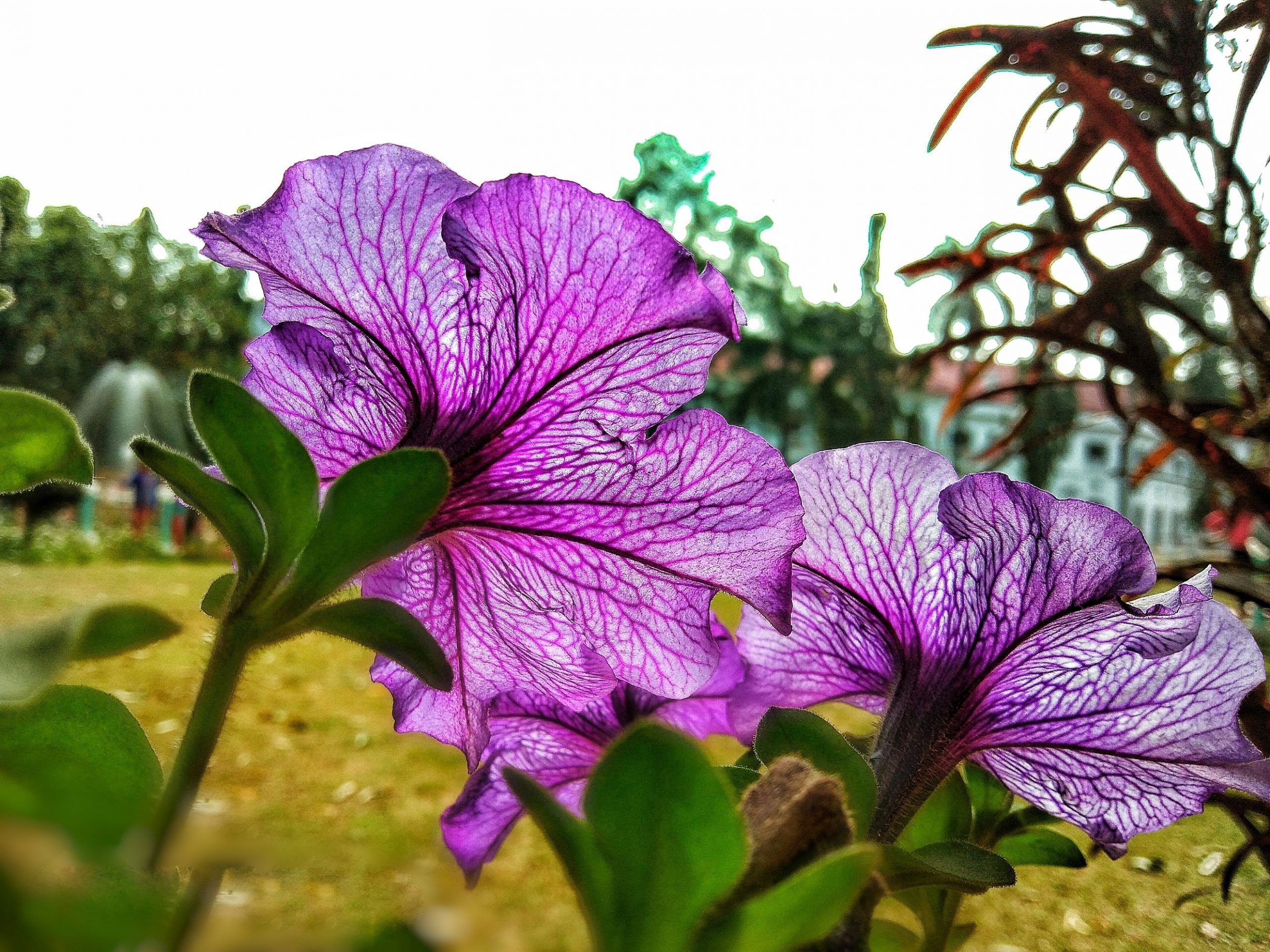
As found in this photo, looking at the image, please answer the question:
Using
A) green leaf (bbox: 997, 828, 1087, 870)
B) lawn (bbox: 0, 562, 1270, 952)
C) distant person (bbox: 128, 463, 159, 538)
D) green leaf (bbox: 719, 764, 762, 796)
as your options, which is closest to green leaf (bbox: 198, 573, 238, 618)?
lawn (bbox: 0, 562, 1270, 952)

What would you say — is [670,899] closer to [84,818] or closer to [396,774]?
[84,818]

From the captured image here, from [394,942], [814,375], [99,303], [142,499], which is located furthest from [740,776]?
[814,375]

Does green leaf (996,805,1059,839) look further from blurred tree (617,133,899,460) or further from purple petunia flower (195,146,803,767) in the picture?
blurred tree (617,133,899,460)

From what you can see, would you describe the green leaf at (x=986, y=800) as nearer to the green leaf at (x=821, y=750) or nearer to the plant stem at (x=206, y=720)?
the green leaf at (x=821, y=750)

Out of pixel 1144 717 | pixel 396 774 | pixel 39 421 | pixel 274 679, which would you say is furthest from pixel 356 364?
pixel 274 679

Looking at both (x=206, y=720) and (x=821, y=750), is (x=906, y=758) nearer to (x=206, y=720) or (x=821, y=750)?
(x=821, y=750)

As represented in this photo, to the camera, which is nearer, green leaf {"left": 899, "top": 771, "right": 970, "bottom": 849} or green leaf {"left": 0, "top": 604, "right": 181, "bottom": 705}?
green leaf {"left": 0, "top": 604, "right": 181, "bottom": 705}

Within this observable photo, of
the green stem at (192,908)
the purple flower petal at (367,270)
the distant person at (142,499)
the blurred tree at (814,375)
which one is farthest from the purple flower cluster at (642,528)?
the blurred tree at (814,375)

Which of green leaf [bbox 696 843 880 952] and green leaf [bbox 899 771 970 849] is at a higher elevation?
green leaf [bbox 696 843 880 952]
